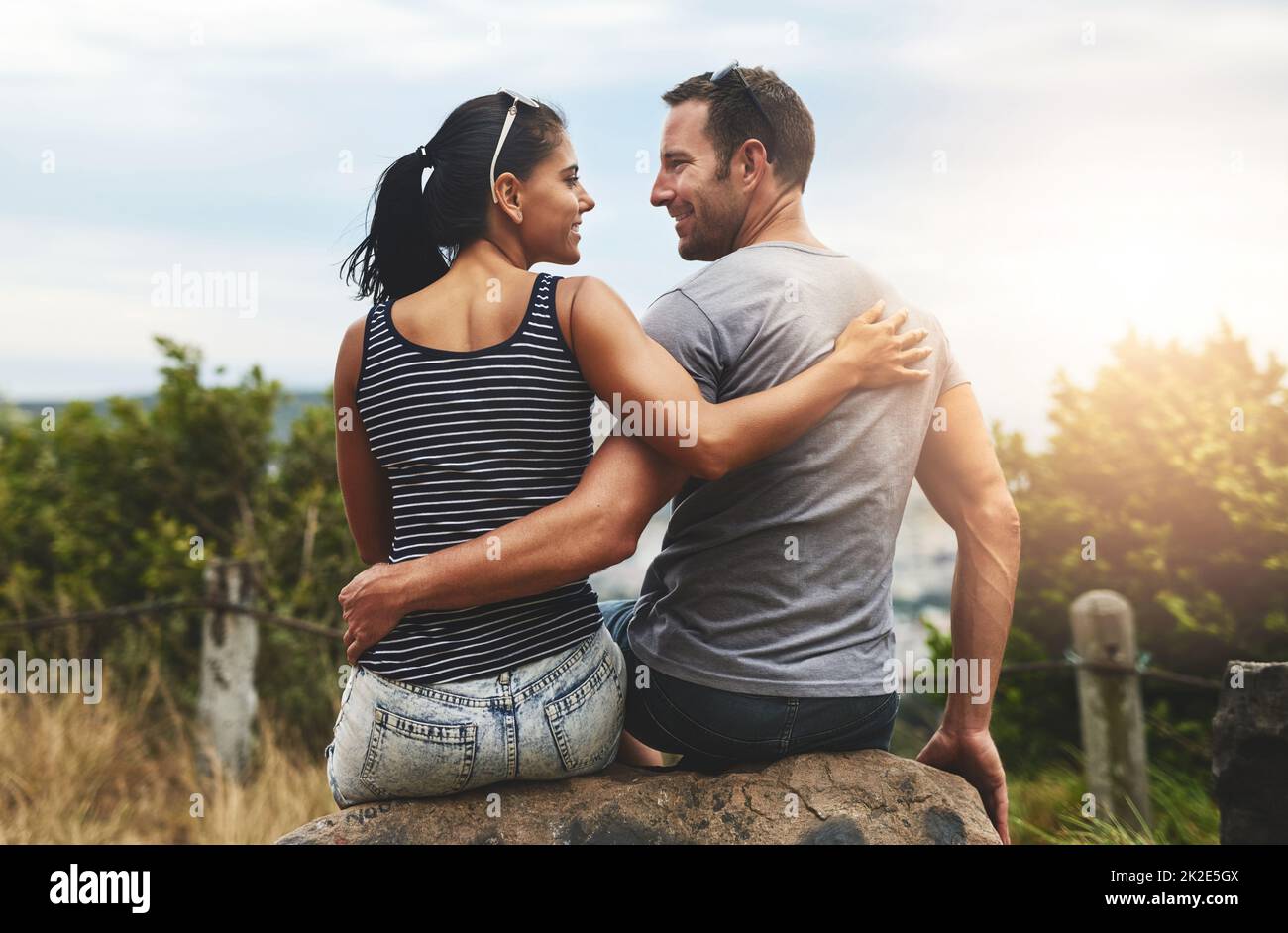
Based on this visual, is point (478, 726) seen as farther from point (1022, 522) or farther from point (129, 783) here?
point (1022, 522)

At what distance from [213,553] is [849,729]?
540 centimetres

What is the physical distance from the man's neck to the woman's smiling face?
0.46 m

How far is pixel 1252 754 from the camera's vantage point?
3.09 meters

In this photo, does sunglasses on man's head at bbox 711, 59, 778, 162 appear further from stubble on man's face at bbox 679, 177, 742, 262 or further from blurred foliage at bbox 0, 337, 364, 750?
blurred foliage at bbox 0, 337, 364, 750

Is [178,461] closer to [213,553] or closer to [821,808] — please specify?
[213,553]

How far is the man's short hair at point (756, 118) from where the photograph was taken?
8.99ft

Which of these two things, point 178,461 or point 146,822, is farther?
point 178,461

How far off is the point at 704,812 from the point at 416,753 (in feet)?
2.02

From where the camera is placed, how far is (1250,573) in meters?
5.23

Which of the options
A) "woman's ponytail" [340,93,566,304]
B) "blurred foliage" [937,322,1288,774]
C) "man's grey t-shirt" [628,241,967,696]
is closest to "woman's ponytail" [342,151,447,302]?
"woman's ponytail" [340,93,566,304]

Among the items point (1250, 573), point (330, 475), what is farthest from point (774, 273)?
point (330, 475)

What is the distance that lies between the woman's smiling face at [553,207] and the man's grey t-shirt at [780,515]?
9.8 inches

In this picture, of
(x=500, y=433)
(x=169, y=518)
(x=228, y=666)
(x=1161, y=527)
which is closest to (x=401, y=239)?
(x=500, y=433)

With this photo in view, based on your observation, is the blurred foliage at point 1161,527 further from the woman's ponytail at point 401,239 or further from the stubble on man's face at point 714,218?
the woman's ponytail at point 401,239
